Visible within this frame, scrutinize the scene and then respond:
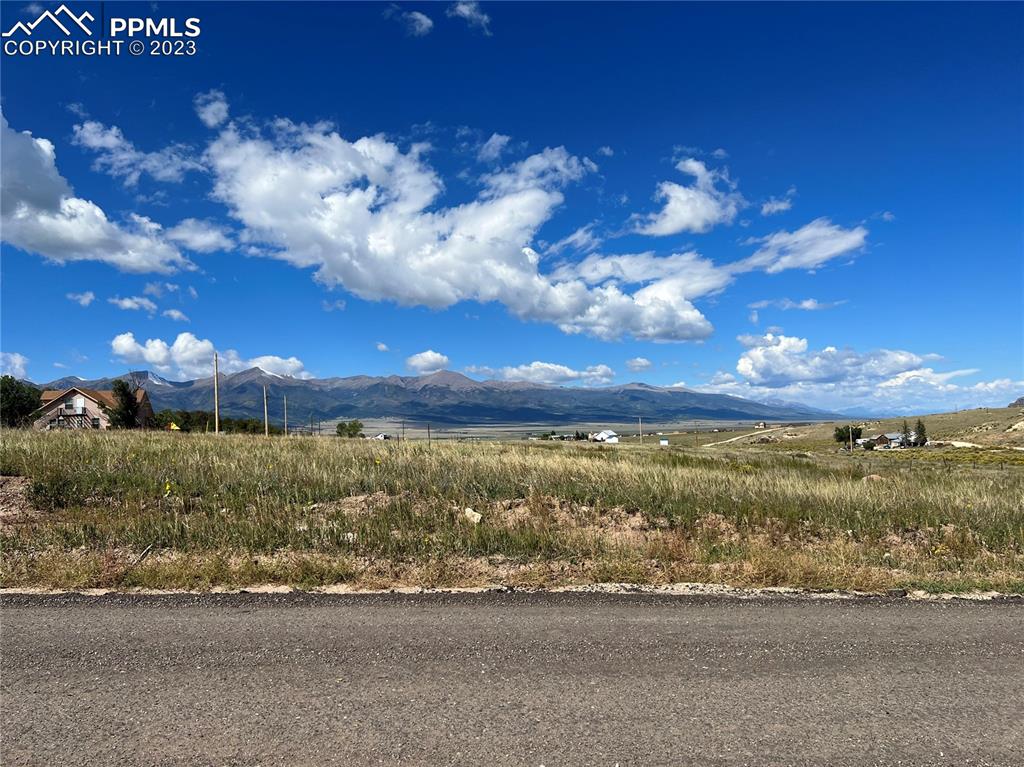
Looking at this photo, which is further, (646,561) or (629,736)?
(646,561)

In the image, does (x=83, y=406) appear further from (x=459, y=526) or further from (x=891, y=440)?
(x=891, y=440)

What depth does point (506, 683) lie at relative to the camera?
442 centimetres

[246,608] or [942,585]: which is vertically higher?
[246,608]

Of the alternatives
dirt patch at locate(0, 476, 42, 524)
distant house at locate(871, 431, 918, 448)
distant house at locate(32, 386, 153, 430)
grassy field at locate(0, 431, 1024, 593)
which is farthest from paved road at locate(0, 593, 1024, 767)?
distant house at locate(871, 431, 918, 448)

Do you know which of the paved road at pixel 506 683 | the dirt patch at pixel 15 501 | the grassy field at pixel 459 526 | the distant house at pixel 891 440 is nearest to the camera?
the paved road at pixel 506 683

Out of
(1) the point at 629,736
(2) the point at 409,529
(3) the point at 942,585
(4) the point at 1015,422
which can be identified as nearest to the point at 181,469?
(2) the point at 409,529

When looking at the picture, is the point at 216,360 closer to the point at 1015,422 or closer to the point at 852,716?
the point at 852,716

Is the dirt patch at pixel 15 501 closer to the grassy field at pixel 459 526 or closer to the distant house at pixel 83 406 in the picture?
the grassy field at pixel 459 526

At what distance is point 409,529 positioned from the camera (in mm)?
9555

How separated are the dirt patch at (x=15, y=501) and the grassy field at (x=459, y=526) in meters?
0.04

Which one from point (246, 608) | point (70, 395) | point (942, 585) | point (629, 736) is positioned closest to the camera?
point (629, 736)

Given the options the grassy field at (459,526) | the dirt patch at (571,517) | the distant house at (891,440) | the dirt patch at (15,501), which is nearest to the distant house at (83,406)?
the dirt patch at (15,501)

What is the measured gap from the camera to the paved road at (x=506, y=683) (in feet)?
11.8

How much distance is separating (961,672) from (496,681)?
3901mm
